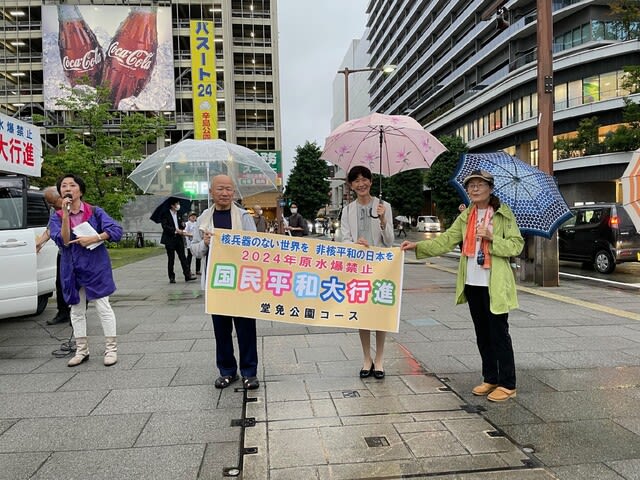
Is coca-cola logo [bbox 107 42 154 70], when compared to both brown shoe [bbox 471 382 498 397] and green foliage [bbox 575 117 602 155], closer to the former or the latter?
green foliage [bbox 575 117 602 155]

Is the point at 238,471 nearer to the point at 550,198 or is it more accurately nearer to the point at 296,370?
the point at 296,370

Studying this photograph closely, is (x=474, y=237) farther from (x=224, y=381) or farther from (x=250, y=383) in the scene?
(x=224, y=381)

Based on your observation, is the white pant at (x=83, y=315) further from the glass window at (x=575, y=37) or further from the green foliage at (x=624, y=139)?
the glass window at (x=575, y=37)

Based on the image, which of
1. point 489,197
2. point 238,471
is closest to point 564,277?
point 489,197

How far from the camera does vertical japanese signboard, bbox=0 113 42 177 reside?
18.5 feet

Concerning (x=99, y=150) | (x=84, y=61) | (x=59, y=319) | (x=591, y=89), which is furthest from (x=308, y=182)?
(x=59, y=319)

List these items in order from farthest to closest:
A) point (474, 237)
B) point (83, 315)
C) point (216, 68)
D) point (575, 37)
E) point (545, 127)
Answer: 1. point (216, 68)
2. point (575, 37)
3. point (545, 127)
4. point (83, 315)
5. point (474, 237)

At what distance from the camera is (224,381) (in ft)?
13.6

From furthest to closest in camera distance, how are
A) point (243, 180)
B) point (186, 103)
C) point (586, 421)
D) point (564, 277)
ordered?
1. point (186, 103)
2. point (564, 277)
3. point (243, 180)
4. point (586, 421)

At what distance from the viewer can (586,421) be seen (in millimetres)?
3416

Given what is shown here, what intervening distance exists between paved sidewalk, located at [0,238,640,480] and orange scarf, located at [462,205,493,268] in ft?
3.86

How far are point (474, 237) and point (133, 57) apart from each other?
38647 mm

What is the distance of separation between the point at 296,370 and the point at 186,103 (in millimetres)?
48977

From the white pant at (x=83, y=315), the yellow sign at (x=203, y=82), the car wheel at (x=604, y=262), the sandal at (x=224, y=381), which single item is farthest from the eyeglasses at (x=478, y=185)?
the yellow sign at (x=203, y=82)
